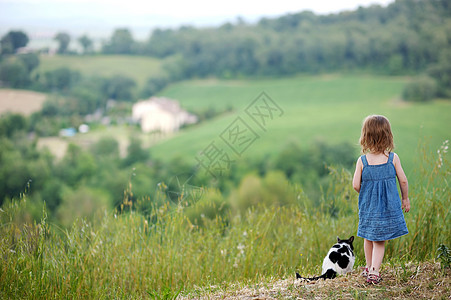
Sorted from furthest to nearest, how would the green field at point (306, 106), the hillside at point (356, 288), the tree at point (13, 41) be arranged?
1. the green field at point (306, 106)
2. the tree at point (13, 41)
3. the hillside at point (356, 288)

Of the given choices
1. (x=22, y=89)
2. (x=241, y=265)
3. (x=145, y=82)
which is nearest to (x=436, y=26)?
(x=145, y=82)

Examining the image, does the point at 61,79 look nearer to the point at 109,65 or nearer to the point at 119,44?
the point at 109,65

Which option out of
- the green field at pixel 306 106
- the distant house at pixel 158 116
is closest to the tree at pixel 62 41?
the distant house at pixel 158 116

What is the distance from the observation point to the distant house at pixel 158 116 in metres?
28.5

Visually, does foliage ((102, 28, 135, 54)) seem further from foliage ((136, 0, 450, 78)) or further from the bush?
the bush

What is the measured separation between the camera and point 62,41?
28562 mm

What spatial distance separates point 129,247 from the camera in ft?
8.75

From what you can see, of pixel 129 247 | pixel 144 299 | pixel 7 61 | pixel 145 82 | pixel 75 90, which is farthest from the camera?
pixel 145 82

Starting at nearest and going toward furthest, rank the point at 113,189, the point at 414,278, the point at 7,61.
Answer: the point at 414,278 < the point at 7,61 < the point at 113,189

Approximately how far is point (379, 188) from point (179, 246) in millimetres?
1386

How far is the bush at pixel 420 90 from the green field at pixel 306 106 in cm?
56

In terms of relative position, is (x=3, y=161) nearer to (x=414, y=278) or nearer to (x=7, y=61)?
(x=7, y=61)

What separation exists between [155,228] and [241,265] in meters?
0.64

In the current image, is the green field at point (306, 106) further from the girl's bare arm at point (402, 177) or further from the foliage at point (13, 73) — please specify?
the girl's bare arm at point (402, 177)
